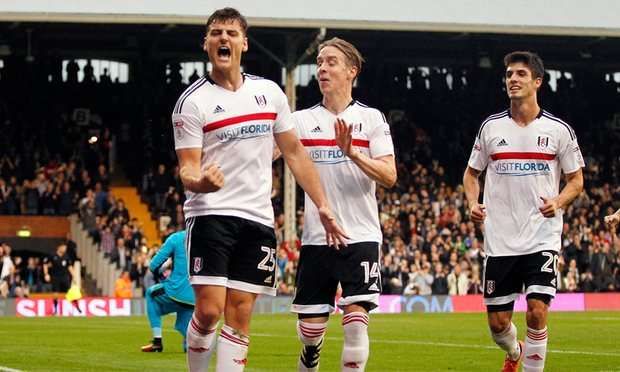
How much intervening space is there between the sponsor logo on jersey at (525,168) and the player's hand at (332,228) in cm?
289

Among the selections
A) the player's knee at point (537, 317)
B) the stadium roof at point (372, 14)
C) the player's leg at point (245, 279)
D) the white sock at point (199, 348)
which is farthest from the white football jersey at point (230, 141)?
the stadium roof at point (372, 14)

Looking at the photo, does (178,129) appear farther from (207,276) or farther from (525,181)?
(525,181)

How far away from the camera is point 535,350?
11.6 meters

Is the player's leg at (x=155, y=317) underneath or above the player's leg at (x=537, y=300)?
underneath

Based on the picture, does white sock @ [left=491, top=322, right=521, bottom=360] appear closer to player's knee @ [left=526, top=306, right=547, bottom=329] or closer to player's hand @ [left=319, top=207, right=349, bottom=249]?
player's knee @ [left=526, top=306, right=547, bottom=329]

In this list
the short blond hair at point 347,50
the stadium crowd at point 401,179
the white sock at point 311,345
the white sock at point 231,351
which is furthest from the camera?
the stadium crowd at point 401,179

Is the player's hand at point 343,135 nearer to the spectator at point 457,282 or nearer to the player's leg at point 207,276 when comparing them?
the player's leg at point 207,276

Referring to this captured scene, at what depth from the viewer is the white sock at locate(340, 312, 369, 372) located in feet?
33.3

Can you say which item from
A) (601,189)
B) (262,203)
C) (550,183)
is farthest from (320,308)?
(601,189)

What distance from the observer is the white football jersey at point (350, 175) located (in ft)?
34.8

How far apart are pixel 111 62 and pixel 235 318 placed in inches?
1580

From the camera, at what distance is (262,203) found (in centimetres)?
926

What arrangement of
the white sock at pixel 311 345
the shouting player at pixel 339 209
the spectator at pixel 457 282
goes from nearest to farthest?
the shouting player at pixel 339 209
the white sock at pixel 311 345
the spectator at pixel 457 282

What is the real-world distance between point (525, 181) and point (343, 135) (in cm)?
282
